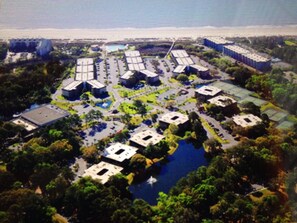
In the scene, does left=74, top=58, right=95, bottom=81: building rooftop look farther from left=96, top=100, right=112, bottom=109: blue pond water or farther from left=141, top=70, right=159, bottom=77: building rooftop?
left=141, top=70, right=159, bottom=77: building rooftop

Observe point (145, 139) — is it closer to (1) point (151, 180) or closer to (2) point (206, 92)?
(1) point (151, 180)

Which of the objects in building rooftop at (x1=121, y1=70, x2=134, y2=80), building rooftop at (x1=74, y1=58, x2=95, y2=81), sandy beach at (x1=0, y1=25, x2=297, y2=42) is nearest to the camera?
building rooftop at (x1=121, y1=70, x2=134, y2=80)

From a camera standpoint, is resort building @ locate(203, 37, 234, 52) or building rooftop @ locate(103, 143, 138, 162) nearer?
building rooftop @ locate(103, 143, 138, 162)

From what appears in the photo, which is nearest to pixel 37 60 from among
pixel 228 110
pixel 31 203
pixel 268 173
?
pixel 228 110

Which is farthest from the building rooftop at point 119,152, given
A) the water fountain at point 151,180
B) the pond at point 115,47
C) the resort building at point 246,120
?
the pond at point 115,47

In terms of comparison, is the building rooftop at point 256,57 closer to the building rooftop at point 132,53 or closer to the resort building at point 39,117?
the building rooftop at point 132,53

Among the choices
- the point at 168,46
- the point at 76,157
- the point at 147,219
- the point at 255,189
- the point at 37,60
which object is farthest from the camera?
the point at 168,46

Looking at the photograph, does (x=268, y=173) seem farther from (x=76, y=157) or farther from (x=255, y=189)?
(x=76, y=157)

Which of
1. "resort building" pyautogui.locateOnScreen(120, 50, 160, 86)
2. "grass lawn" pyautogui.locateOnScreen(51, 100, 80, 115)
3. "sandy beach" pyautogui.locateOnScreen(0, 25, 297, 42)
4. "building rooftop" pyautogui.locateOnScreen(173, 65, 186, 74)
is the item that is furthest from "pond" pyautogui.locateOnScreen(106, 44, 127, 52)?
"grass lawn" pyautogui.locateOnScreen(51, 100, 80, 115)
